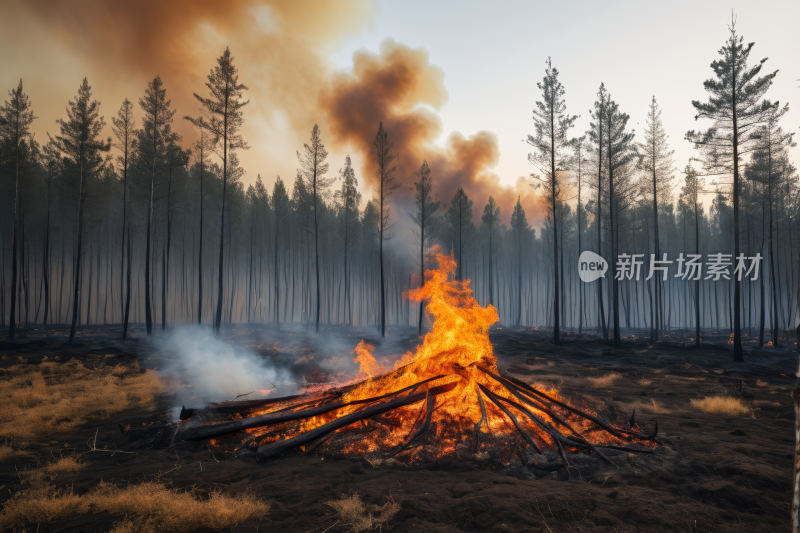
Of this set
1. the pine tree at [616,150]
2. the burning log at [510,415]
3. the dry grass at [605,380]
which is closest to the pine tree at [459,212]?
the pine tree at [616,150]

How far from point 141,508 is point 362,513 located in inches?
104

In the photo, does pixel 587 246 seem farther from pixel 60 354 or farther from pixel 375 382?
pixel 60 354

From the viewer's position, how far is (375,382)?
27.6ft

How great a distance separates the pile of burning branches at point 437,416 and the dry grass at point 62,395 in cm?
368

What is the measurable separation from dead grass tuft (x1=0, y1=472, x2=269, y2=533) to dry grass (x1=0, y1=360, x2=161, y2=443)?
4.48 meters

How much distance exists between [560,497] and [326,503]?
10.4 feet

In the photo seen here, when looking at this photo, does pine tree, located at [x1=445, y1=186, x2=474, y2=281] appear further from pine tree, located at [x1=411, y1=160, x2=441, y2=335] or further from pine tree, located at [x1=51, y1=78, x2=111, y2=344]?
pine tree, located at [x1=51, y1=78, x2=111, y2=344]

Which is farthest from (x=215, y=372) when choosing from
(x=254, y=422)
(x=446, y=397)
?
(x=446, y=397)

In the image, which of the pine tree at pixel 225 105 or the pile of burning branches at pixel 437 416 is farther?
the pine tree at pixel 225 105

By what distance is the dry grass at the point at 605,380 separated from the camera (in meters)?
14.0

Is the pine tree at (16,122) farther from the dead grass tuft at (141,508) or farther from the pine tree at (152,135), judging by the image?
the dead grass tuft at (141,508)

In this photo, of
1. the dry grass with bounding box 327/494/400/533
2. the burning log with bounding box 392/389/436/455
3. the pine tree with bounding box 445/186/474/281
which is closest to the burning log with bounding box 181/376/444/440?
the burning log with bounding box 392/389/436/455

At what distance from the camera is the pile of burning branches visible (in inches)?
249

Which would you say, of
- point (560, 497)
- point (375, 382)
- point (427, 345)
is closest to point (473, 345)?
point (427, 345)
